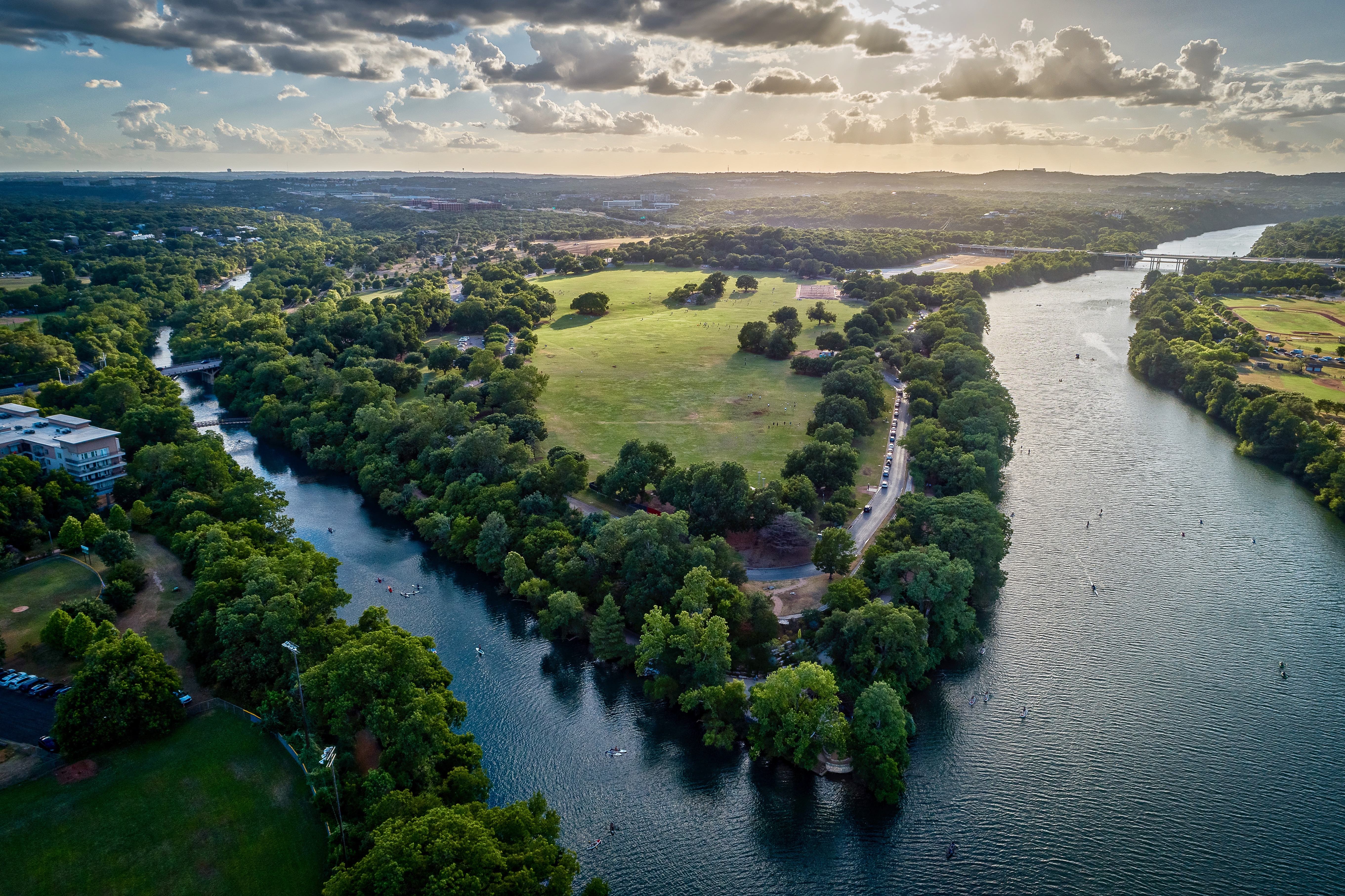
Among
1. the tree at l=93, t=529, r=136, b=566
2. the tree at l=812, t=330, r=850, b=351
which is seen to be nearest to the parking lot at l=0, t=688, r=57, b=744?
the tree at l=93, t=529, r=136, b=566

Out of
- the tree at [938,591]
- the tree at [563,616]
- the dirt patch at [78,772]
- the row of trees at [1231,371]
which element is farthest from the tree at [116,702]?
the row of trees at [1231,371]

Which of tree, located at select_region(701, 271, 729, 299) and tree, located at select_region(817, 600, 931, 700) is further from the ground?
tree, located at select_region(701, 271, 729, 299)

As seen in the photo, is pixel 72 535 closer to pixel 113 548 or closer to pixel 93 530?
pixel 93 530

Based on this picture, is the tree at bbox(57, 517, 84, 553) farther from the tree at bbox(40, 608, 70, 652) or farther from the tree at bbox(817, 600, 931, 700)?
the tree at bbox(817, 600, 931, 700)

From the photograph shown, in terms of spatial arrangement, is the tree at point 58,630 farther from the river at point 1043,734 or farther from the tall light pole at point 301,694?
the river at point 1043,734

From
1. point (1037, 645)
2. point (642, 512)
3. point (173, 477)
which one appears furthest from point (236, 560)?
point (1037, 645)
